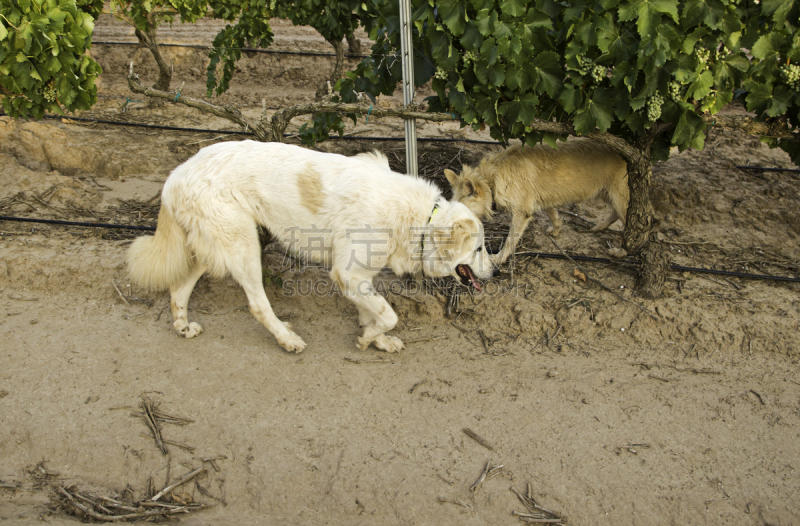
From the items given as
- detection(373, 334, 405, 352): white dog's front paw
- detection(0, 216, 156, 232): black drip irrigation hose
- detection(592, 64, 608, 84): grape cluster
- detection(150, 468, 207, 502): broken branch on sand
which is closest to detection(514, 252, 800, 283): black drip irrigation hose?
detection(373, 334, 405, 352): white dog's front paw

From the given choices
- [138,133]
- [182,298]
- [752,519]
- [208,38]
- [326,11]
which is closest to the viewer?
[752,519]

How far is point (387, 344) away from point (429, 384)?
535mm

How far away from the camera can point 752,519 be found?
3131 mm

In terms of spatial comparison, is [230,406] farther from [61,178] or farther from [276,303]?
[61,178]

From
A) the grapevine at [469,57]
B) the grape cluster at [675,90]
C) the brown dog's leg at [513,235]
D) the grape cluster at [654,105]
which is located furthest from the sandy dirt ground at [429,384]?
the grapevine at [469,57]

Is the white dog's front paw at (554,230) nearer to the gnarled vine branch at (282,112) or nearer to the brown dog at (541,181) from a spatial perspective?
the brown dog at (541,181)

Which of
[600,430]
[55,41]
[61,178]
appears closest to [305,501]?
[600,430]

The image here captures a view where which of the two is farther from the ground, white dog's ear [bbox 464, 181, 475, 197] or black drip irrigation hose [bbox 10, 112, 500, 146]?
black drip irrigation hose [bbox 10, 112, 500, 146]

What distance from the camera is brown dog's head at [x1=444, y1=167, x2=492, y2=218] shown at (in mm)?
5516

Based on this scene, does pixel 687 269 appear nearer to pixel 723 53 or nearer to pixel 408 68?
pixel 723 53

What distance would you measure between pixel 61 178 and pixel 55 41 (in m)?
2.18

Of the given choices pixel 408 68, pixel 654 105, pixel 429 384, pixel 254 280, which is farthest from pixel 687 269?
pixel 254 280

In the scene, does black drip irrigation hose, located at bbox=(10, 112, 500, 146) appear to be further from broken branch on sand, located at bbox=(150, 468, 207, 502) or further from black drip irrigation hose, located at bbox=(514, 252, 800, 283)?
broken branch on sand, located at bbox=(150, 468, 207, 502)

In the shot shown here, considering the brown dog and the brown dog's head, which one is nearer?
the brown dog
